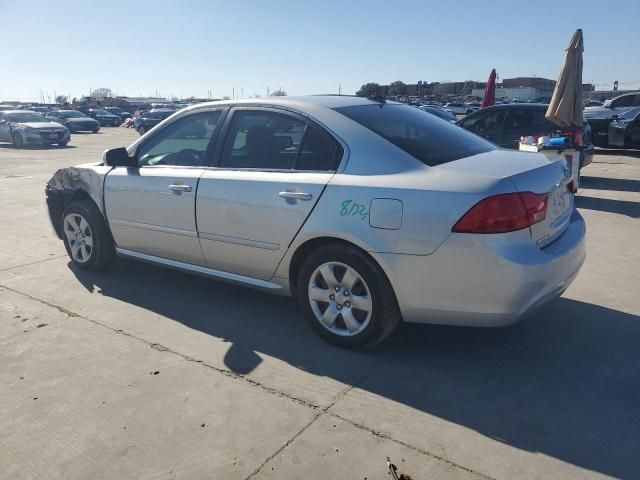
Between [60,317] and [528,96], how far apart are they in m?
86.2

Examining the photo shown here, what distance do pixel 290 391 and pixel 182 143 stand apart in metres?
2.39

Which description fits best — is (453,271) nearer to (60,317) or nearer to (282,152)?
(282,152)

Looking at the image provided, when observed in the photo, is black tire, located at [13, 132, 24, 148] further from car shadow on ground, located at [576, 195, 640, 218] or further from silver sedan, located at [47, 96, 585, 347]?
car shadow on ground, located at [576, 195, 640, 218]

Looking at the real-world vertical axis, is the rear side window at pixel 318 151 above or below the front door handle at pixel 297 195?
above

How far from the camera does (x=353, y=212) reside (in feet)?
10.5

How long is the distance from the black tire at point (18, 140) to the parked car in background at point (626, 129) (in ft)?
73.0

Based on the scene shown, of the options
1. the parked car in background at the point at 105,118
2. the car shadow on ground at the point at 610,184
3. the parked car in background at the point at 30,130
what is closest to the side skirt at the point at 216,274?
the car shadow on ground at the point at 610,184

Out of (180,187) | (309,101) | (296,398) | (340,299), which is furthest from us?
(180,187)

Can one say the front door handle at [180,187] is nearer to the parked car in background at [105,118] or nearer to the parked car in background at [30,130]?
the parked car in background at [30,130]

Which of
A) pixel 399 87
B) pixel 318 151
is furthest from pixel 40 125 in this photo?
pixel 399 87

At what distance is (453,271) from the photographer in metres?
2.96

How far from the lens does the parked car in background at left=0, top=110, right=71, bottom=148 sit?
22.0 metres

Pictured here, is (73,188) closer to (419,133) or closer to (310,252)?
(310,252)

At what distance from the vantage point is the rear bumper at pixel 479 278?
2.88 metres
